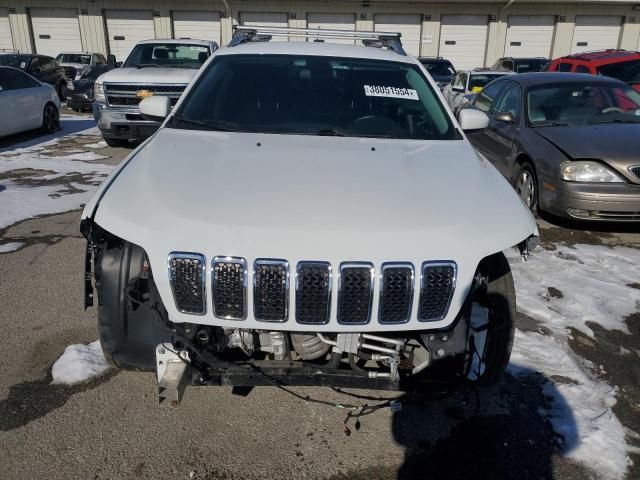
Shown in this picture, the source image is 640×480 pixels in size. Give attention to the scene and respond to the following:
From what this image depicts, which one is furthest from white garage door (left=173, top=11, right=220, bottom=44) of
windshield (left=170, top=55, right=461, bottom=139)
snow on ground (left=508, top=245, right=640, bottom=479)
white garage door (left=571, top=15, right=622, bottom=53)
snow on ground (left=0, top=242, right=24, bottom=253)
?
snow on ground (left=508, top=245, right=640, bottom=479)

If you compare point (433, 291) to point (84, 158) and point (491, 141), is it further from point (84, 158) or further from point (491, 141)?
point (84, 158)

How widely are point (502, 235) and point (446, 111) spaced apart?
156 cm

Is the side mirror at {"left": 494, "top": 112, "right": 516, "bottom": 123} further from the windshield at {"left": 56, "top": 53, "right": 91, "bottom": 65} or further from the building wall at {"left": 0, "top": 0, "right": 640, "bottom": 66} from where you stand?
the building wall at {"left": 0, "top": 0, "right": 640, "bottom": 66}

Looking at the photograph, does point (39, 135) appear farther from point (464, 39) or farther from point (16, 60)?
point (464, 39)

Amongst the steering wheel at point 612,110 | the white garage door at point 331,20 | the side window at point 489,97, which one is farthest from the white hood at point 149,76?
the white garage door at point 331,20

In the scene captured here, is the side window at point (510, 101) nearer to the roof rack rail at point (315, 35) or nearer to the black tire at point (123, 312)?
the roof rack rail at point (315, 35)

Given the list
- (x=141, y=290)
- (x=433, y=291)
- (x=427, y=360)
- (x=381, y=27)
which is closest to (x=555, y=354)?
(x=427, y=360)

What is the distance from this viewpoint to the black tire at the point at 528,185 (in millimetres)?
5871

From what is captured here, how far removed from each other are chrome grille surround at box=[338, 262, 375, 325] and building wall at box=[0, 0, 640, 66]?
26577mm

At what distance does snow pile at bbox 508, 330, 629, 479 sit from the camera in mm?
2514

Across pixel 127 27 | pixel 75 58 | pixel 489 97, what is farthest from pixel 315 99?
pixel 127 27

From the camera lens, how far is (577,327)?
12.1 feet

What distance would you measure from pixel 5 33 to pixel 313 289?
31.2 m

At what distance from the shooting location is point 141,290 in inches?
92.0
